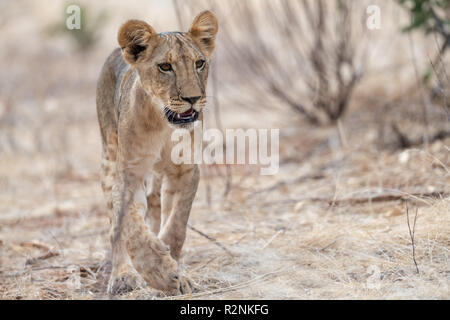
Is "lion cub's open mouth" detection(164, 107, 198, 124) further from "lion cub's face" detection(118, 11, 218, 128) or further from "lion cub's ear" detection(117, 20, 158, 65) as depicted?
"lion cub's ear" detection(117, 20, 158, 65)

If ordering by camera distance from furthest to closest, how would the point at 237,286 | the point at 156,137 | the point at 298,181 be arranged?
1. the point at 298,181
2. the point at 156,137
3. the point at 237,286

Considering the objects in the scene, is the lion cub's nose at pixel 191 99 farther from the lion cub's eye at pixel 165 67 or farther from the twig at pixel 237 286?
the twig at pixel 237 286

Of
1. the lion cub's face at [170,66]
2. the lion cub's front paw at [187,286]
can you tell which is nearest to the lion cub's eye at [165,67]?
the lion cub's face at [170,66]

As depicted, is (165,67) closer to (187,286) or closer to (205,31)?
(205,31)

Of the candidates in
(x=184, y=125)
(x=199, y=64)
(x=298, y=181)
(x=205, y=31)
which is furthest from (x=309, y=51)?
(x=184, y=125)

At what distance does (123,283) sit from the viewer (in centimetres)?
314

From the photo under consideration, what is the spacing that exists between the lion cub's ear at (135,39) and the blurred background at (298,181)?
123 centimetres

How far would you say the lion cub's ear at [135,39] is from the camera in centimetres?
299

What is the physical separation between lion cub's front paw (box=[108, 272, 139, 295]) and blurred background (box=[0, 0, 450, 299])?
0.17m

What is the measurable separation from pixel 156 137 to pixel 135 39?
511mm

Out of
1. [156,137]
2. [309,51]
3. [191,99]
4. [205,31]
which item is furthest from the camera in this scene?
Result: [309,51]

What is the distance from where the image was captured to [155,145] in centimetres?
311

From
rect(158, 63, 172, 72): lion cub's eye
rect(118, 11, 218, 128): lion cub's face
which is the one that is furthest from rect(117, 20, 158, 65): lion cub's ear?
Answer: rect(158, 63, 172, 72): lion cub's eye
